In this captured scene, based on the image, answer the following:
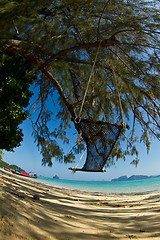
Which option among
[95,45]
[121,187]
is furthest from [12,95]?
[121,187]

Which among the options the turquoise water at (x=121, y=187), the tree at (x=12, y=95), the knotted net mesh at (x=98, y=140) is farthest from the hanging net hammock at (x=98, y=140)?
the turquoise water at (x=121, y=187)

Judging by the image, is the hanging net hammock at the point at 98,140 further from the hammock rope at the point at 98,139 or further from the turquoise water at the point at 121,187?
the turquoise water at the point at 121,187

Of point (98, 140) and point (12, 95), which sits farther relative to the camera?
point (12, 95)

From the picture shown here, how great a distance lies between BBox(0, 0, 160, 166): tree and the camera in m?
2.48

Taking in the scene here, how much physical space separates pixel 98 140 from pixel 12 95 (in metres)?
1.92

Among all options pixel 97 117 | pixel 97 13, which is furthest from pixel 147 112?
pixel 97 13

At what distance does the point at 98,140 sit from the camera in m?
2.56

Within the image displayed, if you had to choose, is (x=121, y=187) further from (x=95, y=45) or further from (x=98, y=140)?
(x=95, y=45)

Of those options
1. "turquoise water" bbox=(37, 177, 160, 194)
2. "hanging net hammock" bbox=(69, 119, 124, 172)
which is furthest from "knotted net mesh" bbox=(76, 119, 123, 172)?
"turquoise water" bbox=(37, 177, 160, 194)

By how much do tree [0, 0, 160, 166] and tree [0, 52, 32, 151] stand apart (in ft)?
1.38

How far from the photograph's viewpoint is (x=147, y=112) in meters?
3.26

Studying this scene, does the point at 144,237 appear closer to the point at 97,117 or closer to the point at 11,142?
the point at 97,117

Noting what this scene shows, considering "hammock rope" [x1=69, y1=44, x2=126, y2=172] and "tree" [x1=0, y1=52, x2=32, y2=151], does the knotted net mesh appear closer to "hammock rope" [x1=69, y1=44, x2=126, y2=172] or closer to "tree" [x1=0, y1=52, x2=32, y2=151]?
"hammock rope" [x1=69, y1=44, x2=126, y2=172]

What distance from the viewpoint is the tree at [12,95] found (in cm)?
301
